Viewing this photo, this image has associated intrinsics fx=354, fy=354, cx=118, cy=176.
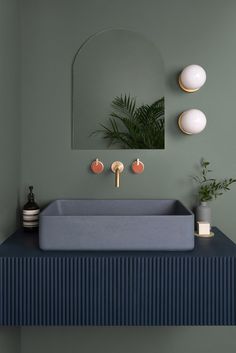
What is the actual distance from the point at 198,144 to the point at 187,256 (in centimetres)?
71

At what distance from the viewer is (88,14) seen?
190 centimetres

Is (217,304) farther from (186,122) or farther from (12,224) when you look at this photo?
(12,224)

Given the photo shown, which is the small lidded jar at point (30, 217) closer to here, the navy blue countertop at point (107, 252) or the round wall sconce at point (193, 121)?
the navy blue countertop at point (107, 252)

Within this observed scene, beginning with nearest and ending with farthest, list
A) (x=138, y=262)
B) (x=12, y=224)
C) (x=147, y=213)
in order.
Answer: (x=138, y=262), (x=12, y=224), (x=147, y=213)

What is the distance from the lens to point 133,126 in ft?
6.31

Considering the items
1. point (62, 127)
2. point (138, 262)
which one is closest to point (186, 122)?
point (62, 127)

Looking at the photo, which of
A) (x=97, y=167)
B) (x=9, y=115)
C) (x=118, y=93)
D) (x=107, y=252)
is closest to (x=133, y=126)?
(x=118, y=93)

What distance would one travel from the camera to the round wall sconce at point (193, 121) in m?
1.80

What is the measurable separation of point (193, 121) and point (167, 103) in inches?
→ 7.6

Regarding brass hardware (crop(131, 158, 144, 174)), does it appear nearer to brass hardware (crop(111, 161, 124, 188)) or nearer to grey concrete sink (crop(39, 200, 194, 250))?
brass hardware (crop(111, 161, 124, 188))

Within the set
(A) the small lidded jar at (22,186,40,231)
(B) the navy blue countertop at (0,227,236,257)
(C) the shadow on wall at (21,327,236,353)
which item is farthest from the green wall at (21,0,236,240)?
(C) the shadow on wall at (21,327,236,353)

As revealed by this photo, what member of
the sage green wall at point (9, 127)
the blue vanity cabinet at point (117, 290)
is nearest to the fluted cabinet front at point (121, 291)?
the blue vanity cabinet at point (117, 290)

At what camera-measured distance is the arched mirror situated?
6.23 ft

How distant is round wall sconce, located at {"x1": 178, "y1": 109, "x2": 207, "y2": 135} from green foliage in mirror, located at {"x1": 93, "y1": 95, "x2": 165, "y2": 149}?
0.14 metres
